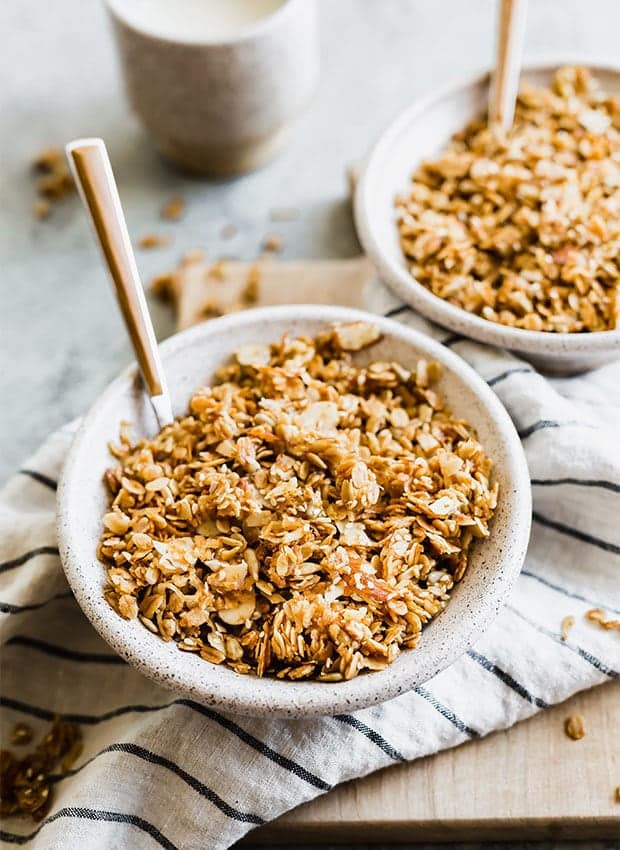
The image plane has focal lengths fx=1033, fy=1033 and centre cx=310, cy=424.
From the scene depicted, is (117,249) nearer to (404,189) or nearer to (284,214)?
(404,189)

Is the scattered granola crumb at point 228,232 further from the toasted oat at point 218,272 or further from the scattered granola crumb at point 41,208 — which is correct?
the scattered granola crumb at point 41,208

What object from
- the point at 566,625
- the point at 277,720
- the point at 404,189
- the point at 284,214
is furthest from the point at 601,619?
the point at 284,214

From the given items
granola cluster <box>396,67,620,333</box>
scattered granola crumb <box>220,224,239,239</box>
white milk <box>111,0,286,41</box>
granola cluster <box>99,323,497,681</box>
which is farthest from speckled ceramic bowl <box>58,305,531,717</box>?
white milk <box>111,0,286,41</box>

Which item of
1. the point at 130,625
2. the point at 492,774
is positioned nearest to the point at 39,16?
the point at 130,625

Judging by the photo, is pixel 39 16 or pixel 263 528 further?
pixel 39 16

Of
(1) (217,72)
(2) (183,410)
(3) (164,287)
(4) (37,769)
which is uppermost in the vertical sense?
(1) (217,72)

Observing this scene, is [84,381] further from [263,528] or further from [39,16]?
[39,16]

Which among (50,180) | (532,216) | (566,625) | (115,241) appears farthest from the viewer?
(50,180)
